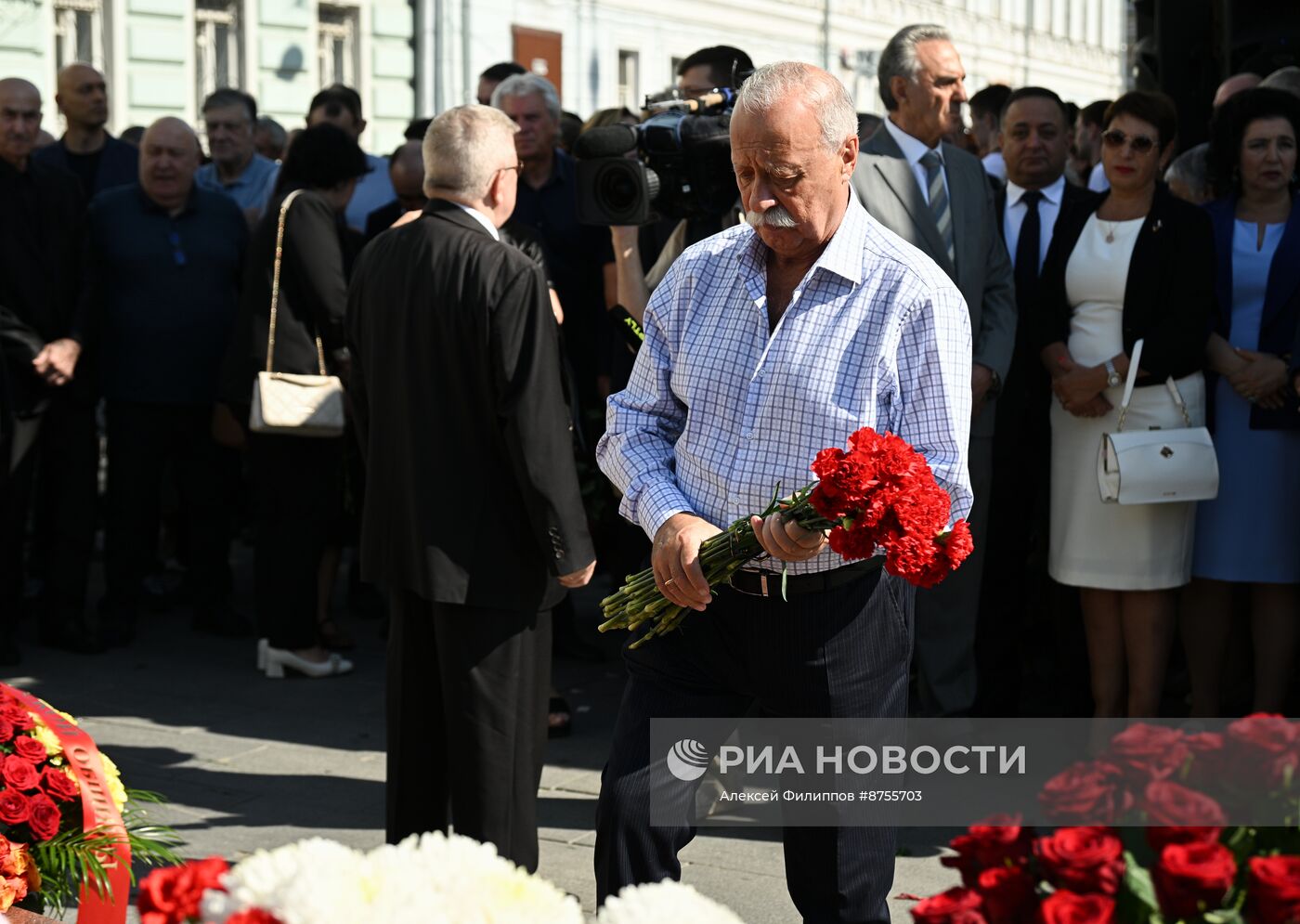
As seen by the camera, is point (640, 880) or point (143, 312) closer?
point (640, 880)

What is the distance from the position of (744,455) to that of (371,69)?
63.7 feet

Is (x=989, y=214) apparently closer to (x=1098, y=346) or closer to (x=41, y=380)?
(x=1098, y=346)

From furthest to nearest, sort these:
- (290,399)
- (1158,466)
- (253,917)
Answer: (290,399) → (1158,466) → (253,917)

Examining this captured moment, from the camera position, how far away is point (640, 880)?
3.47 m

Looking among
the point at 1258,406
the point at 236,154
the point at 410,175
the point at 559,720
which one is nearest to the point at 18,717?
the point at 559,720

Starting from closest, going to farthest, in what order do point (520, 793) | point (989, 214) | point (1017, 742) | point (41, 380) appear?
1. point (520, 793)
2. point (989, 214)
3. point (1017, 742)
4. point (41, 380)

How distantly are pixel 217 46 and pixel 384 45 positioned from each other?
2.56 metres

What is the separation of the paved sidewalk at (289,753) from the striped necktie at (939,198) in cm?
187

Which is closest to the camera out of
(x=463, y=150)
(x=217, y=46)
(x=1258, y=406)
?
(x=463, y=150)

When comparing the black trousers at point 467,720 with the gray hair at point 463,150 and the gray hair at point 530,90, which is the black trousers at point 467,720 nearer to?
the gray hair at point 463,150

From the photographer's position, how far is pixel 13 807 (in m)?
3.33

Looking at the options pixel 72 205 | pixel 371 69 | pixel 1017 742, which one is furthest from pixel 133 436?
pixel 371 69

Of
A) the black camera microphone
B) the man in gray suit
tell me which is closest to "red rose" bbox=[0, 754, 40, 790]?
the black camera microphone

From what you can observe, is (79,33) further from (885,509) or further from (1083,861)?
(1083,861)
